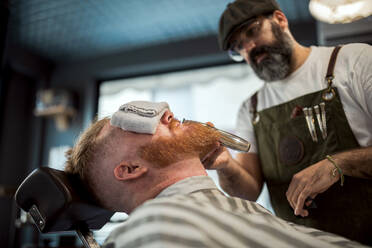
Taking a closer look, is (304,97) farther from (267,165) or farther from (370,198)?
(370,198)

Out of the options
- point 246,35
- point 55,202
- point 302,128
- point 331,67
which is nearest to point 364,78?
point 331,67

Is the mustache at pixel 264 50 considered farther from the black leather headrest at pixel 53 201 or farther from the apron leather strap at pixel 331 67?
the black leather headrest at pixel 53 201

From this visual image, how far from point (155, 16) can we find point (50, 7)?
3.47 ft

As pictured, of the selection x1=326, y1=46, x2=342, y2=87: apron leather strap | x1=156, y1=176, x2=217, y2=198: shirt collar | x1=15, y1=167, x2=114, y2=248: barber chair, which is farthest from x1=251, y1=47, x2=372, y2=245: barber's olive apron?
x1=15, y1=167, x2=114, y2=248: barber chair

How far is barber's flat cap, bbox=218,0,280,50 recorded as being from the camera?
4.93 feet

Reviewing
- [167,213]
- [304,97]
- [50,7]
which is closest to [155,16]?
[50,7]

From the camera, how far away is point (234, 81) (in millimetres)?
3684

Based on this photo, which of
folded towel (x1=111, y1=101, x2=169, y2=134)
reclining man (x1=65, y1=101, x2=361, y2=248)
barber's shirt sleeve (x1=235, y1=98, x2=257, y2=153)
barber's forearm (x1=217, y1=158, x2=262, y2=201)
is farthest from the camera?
barber's shirt sleeve (x1=235, y1=98, x2=257, y2=153)

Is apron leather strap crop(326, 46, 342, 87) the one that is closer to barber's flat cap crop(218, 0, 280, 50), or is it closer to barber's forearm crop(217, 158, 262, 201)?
barber's flat cap crop(218, 0, 280, 50)

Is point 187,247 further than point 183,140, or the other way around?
point 183,140

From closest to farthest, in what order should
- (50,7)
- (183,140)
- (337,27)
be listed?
(183,140)
(337,27)
(50,7)

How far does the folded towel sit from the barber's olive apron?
69cm

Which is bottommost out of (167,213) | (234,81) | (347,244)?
(347,244)

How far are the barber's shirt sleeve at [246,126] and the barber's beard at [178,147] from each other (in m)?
0.63
